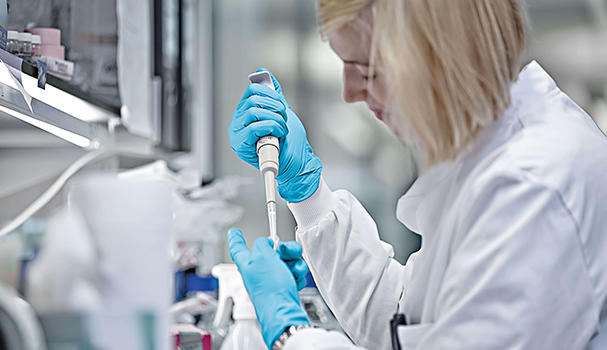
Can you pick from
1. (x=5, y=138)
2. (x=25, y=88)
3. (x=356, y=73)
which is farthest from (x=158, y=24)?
(x=356, y=73)

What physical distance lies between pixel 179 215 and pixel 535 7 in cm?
301

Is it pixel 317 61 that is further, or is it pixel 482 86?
pixel 317 61

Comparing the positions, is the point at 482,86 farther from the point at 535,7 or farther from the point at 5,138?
the point at 535,7

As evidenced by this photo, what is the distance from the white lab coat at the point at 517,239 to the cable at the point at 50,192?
20.9 inches

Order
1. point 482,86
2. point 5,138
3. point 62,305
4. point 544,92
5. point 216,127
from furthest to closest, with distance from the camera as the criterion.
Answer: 1. point 216,127
2. point 5,138
3. point 544,92
4. point 482,86
5. point 62,305

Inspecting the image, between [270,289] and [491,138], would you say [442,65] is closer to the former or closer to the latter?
[491,138]

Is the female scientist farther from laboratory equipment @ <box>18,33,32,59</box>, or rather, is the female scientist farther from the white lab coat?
laboratory equipment @ <box>18,33,32,59</box>

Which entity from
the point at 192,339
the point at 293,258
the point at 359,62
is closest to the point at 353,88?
the point at 359,62

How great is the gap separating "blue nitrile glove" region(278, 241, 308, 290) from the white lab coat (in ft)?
0.64

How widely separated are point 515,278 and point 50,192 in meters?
0.89

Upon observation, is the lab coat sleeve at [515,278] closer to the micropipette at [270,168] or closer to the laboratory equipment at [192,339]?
the micropipette at [270,168]

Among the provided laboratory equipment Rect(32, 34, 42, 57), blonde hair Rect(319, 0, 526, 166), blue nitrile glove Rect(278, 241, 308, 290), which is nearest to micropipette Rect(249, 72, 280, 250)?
blue nitrile glove Rect(278, 241, 308, 290)

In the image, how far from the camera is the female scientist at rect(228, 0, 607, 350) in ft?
2.46

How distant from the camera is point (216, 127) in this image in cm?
369
